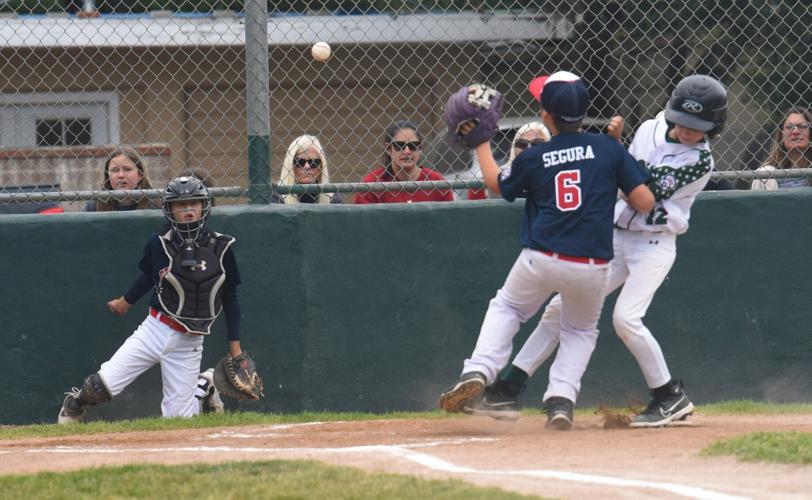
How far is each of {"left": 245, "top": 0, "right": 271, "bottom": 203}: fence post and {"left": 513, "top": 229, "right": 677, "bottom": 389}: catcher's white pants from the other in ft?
6.39

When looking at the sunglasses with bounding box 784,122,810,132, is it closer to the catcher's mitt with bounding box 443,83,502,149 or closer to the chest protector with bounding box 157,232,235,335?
the catcher's mitt with bounding box 443,83,502,149

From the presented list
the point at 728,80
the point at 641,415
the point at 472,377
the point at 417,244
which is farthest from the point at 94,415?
the point at 728,80

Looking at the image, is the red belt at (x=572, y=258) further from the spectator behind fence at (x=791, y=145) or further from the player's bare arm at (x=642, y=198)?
the spectator behind fence at (x=791, y=145)

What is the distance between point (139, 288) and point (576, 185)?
104 inches

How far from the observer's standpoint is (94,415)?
791 cm

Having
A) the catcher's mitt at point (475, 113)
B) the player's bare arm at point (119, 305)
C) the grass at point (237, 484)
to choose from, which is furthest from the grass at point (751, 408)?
the player's bare arm at point (119, 305)

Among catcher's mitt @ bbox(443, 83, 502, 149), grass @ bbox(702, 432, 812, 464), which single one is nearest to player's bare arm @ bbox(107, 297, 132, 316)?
catcher's mitt @ bbox(443, 83, 502, 149)

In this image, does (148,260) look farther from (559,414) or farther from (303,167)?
(559,414)

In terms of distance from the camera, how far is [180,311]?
7.48 m

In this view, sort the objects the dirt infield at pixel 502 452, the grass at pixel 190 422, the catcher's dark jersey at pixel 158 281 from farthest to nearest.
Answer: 1. the catcher's dark jersey at pixel 158 281
2. the grass at pixel 190 422
3. the dirt infield at pixel 502 452

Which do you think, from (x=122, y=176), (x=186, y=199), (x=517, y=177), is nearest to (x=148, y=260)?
(x=186, y=199)

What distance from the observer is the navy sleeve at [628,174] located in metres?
6.27

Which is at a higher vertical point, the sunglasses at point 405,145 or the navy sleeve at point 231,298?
the sunglasses at point 405,145

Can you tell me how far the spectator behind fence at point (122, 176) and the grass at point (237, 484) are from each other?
2.84 m
